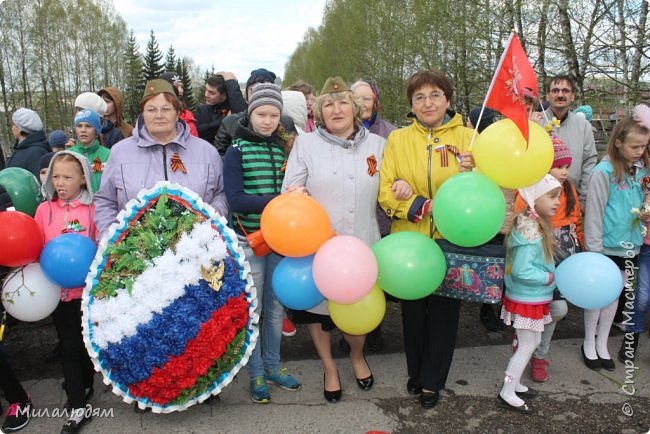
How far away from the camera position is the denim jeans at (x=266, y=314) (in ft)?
10.7

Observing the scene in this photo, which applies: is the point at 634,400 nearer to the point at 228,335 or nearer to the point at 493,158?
the point at 493,158

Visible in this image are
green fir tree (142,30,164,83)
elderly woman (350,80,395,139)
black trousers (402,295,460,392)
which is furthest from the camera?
green fir tree (142,30,164,83)

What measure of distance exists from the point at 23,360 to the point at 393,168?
3419 millimetres

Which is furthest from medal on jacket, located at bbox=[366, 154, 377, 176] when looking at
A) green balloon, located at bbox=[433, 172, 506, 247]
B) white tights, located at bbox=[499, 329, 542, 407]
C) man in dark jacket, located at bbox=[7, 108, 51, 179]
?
man in dark jacket, located at bbox=[7, 108, 51, 179]

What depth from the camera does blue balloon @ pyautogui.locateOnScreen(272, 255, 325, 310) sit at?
284cm

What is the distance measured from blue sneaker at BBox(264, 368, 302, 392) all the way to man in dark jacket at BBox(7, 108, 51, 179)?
293 cm

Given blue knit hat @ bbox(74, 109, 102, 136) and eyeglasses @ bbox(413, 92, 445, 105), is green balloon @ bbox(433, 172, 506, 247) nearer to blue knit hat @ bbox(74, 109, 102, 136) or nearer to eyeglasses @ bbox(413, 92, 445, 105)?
eyeglasses @ bbox(413, 92, 445, 105)

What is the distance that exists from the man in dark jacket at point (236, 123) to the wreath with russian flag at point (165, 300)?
91cm

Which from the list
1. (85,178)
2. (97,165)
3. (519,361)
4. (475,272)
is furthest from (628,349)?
(97,165)

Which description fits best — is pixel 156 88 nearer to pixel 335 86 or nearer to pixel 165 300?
pixel 335 86

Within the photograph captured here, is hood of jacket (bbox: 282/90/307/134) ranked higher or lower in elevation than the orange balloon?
higher

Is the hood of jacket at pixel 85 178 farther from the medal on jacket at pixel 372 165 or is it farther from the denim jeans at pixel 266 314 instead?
the medal on jacket at pixel 372 165

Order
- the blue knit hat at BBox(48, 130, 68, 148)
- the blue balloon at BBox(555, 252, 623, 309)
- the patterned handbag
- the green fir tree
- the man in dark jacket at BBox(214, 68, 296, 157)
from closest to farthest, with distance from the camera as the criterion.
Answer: the patterned handbag, the blue balloon at BBox(555, 252, 623, 309), the man in dark jacket at BBox(214, 68, 296, 157), the blue knit hat at BBox(48, 130, 68, 148), the green fir tree

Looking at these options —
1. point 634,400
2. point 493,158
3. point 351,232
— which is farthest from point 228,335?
point 634,400
